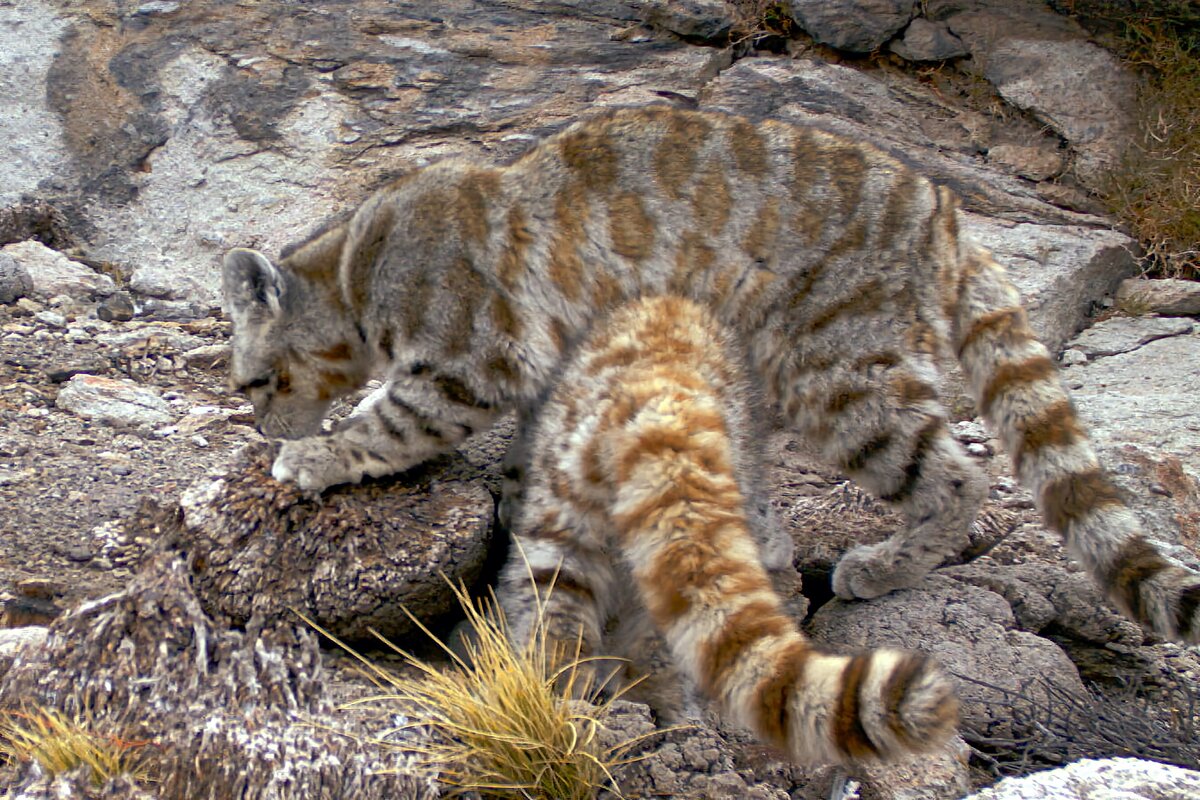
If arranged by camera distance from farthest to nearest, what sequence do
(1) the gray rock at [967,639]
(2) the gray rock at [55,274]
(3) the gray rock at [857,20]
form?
(3) the gray rock at [857,20]
(2) the gray rock at [55,274]
(1) the gray rock at [967,639]

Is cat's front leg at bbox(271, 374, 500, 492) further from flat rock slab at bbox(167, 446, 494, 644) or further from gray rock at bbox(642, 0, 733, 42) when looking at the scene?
gray rock at bbox(642, 0, 733, 42)

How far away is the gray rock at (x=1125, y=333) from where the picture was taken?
22.2 ft

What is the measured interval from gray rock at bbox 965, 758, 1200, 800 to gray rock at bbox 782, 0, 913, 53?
21.7 ft

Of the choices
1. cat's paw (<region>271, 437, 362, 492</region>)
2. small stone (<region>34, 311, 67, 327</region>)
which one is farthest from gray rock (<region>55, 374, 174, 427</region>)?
cat's paw (<region>271, 437, 362, 492</region>)

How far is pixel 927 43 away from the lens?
332 inches

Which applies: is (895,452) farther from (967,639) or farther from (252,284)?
(252,284)

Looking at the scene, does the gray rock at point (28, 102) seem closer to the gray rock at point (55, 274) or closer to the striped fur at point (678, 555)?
the gray rock at point (55, 274)

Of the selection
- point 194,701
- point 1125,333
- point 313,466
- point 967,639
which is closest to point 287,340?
point 313,466

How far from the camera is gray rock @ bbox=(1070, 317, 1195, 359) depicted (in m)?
6.75

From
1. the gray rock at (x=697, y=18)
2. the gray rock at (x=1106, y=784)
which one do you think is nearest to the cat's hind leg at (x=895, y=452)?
the gray rock at (x=1106, y=784)

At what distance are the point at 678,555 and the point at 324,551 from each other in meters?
1.33

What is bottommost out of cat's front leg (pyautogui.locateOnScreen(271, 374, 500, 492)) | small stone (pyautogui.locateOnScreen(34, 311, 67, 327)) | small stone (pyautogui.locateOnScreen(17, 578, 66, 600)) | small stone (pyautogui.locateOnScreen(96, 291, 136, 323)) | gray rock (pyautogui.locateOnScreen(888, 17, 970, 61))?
small stone (pyautogui.locateOnScreen(96, 291, 136, 323))

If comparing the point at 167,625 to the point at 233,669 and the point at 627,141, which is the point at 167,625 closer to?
the point at 233,669

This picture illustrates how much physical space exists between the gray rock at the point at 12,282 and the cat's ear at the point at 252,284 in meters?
2.35
